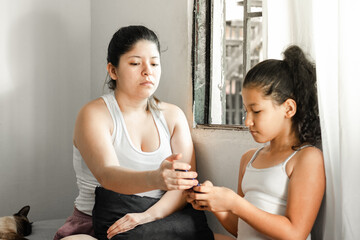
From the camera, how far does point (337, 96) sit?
1246 millimetres

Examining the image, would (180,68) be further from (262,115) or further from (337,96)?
(337,96)

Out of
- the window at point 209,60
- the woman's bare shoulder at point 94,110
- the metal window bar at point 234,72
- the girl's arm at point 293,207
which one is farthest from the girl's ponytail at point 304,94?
the metal window bar at point 234,72

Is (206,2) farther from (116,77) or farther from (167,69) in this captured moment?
(116,77)

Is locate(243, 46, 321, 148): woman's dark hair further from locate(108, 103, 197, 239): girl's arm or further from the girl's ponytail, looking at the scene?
locate(108, 103, 197, 239): girl's arm

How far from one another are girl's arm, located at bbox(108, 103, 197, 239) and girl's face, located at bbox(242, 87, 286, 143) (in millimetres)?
602

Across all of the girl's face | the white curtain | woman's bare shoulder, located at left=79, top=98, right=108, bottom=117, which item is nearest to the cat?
woman's bare shoulder, located at left=79, top=98, right=108, bottom=117

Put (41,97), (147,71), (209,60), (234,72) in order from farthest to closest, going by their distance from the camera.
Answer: (234,72)
(41,97)
(209,60)
(147,71)

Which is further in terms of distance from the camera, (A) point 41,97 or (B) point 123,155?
(A) point 41,97

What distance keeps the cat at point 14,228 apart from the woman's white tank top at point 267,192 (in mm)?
1046

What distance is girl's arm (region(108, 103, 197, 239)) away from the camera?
162 cm

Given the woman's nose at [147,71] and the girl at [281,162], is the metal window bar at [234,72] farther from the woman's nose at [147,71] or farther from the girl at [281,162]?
the girl at [281,162]

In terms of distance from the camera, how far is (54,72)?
2508 mm

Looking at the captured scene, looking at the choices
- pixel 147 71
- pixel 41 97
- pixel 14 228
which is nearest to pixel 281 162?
pixel 147 71

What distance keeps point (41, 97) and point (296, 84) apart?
5.29 ft
